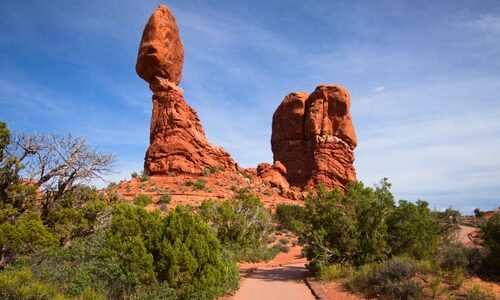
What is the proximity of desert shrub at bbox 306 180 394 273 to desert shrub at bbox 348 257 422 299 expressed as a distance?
3.79ft

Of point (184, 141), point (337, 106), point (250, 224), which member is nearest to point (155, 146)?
point (184, 141)

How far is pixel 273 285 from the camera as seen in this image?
1203 cm

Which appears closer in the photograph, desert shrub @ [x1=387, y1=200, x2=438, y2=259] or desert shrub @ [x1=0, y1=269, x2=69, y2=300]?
desert shrub @ [x1=0, y1=269, x2=69, y2=300]

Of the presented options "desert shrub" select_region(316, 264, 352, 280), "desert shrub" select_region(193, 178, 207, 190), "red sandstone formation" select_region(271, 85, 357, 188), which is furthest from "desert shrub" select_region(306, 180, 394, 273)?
"red sandstone formation" select_region(271, 85, 357, 188)

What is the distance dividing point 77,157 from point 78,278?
4092mm

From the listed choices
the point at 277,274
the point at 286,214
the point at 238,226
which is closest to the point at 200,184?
the point at 286,214

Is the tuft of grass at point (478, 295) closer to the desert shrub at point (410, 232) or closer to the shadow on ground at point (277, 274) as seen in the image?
the desert shrub at point (410, 232)

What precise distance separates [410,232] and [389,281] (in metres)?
3.47

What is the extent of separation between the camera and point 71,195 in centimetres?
1061

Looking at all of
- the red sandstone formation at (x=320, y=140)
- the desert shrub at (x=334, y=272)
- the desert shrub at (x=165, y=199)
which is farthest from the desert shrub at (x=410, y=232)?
the red sandstone formation at (x=320, y=140)

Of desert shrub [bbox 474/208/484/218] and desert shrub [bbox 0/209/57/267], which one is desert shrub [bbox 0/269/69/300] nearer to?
desert shrub [bbox 0/209/57/267]

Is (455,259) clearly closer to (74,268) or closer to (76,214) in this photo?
(74,268)

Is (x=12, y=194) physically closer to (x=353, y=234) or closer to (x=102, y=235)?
(x=102, y=235)

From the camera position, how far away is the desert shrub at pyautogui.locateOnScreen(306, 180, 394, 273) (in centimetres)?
1236
